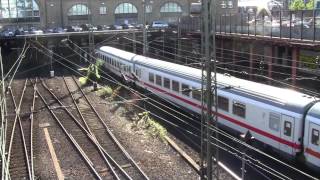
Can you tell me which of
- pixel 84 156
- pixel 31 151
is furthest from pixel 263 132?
pixel 31 151

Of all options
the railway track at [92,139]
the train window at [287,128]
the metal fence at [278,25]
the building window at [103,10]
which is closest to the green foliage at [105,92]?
the railway track at [92,139]

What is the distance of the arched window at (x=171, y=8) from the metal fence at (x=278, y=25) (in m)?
35.4

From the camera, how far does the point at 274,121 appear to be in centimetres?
1523

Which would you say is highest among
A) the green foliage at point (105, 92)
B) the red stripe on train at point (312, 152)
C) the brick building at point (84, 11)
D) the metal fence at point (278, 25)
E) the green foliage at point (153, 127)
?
the brick building at point (84, 11)

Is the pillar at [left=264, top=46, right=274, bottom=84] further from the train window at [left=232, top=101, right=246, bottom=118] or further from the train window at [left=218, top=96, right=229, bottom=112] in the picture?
the train window at [left=232, top=101, right=246, bottom=118]

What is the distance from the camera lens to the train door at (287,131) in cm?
1445

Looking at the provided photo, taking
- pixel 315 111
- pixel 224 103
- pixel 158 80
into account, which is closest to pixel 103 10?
pixel 158 80

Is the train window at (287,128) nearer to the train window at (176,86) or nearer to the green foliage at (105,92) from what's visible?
the train window at (176,86)

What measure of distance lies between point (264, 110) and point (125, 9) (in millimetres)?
57699

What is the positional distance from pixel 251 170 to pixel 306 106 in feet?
9.52

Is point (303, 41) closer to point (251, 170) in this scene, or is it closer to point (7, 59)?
point (251, 170)

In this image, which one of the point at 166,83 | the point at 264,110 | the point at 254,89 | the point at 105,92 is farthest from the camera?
the point at 105,92

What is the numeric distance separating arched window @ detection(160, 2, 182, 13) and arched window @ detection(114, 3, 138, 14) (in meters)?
4.64

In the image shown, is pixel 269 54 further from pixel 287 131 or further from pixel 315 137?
pixel 315 137
